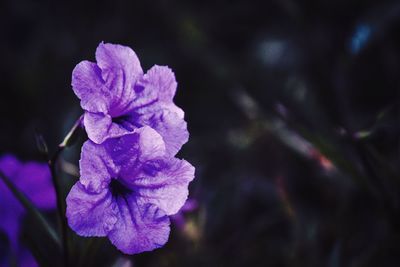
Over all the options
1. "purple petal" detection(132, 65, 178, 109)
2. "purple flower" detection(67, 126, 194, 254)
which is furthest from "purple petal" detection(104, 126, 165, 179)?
"purple petal" detection(132, 65, 178, 109)

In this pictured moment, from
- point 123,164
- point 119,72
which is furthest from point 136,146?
point 119,72

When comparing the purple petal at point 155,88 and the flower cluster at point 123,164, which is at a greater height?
the purple petal at point 155,88

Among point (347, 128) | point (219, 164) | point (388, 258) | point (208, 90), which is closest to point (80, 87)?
point (347, 128)

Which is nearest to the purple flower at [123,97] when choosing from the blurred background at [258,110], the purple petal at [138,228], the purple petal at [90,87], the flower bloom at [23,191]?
the purple petal at [90,87]

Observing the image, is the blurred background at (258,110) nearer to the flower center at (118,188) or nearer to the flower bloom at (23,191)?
the flower bloom at (23,191)

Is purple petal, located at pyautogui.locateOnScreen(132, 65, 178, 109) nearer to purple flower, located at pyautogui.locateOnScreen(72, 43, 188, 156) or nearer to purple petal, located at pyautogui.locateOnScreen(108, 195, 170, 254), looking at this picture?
purple flower, located at pyautogui.locateOnScreen(72, 43, 188, 156)

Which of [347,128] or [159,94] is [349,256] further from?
[159,94]
